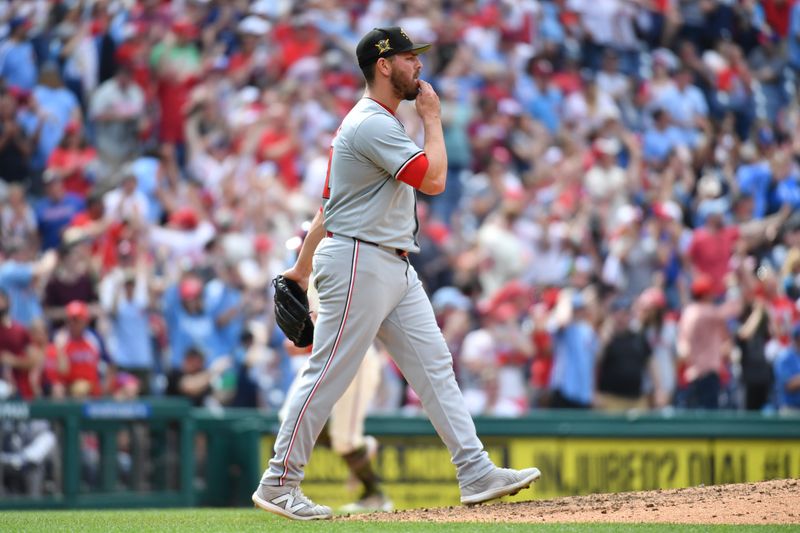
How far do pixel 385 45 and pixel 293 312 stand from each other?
1279mm

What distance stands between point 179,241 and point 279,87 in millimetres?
3326

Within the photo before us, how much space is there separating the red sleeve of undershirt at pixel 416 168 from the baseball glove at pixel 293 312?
2.97 feet

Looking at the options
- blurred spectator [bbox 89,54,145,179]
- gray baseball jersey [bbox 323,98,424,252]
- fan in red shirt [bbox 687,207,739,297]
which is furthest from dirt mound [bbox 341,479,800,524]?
blurred spectator [bbox 89,54,145,179]

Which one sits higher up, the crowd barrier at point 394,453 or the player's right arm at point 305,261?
the player's right arm at point 305,261

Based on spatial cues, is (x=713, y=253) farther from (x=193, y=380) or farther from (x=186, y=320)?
(x=193, y=380)

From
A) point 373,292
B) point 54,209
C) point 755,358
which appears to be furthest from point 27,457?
point 755,358

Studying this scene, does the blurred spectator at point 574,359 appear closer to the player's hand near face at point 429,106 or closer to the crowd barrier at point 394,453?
the crowd barrier at point 394,453

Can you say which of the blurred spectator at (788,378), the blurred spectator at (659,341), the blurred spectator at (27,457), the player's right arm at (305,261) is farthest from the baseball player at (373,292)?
the blurred spectator at (788,378)

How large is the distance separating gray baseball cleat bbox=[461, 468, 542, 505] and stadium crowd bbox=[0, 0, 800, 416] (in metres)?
6.10

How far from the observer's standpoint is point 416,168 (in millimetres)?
5590

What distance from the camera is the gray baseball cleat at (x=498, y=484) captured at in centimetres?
589

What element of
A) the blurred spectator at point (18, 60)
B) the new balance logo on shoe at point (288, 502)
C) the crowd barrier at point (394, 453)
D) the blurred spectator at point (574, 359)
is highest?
the blurred spectator at point (18, 60)

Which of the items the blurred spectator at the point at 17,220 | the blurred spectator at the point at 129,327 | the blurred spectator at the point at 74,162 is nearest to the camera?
the blurred spectator at the point at 129,327

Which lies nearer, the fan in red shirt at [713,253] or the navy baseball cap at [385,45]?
the navy baseball cap at [385,45]
